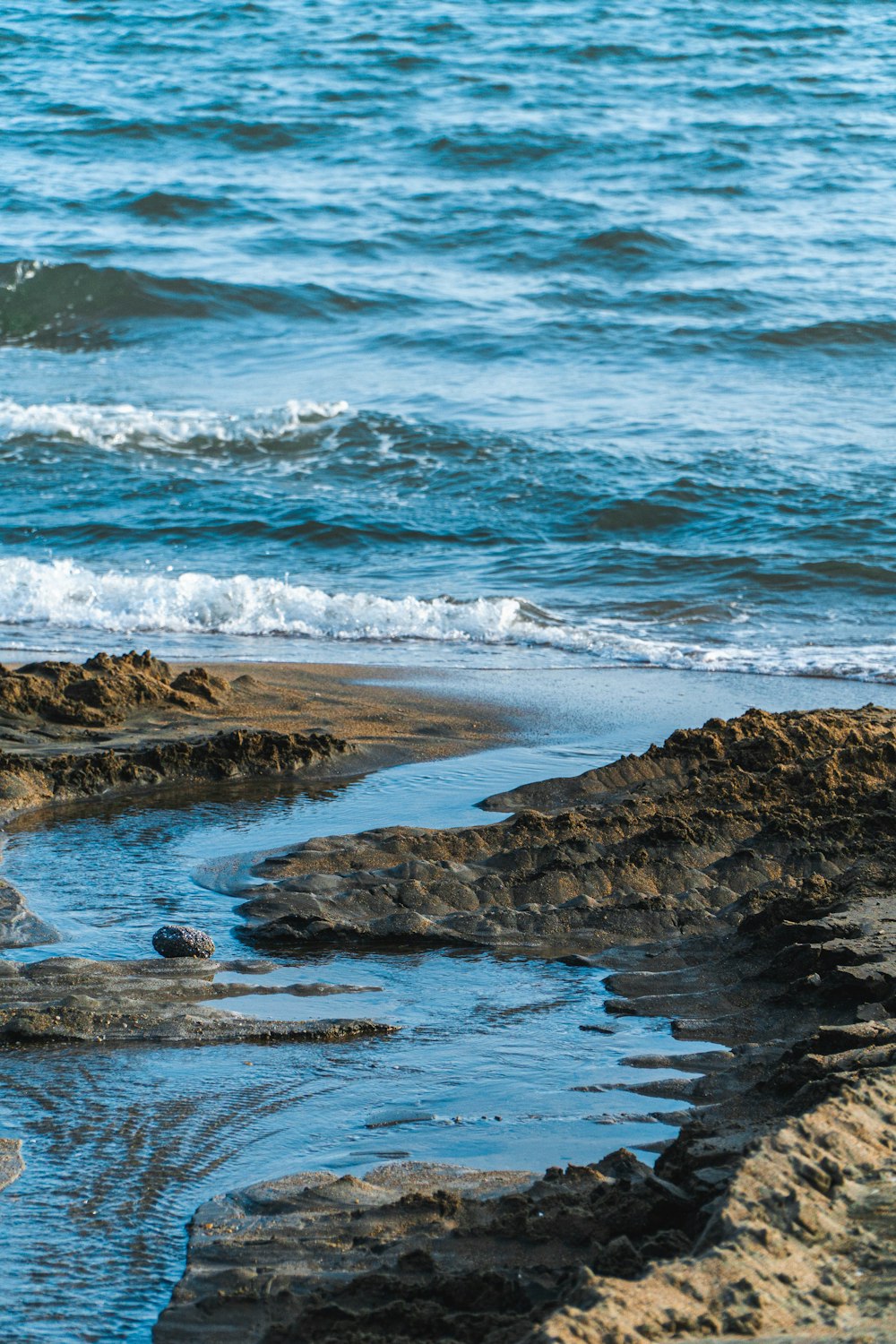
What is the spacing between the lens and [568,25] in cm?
2244

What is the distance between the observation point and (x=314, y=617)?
8484 mm

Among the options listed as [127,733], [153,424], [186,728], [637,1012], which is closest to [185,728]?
[186,728]

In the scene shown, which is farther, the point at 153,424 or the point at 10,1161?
the point at 153,424

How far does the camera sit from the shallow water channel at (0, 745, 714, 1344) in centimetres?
234

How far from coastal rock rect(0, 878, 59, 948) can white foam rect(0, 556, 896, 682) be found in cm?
425

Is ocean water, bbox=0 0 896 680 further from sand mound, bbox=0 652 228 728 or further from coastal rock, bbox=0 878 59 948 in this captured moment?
coastal rock, bbox=0 878 59 948

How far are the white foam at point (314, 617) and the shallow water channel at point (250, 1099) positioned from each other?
4.07 m

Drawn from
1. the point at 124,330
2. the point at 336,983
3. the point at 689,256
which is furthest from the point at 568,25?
the point at 336,983

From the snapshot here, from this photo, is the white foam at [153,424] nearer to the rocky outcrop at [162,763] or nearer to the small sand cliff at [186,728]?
the small sand cliff at [186,728]

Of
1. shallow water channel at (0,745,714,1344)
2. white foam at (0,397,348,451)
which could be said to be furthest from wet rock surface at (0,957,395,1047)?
white foam at (0,397,348,451)

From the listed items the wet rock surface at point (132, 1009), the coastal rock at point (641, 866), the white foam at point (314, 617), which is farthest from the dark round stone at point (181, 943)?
the white foam at point (314, 617)

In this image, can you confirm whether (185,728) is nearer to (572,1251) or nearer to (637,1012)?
(637,1012)

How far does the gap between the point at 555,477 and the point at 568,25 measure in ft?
46.9

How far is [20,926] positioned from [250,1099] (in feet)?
3.67
